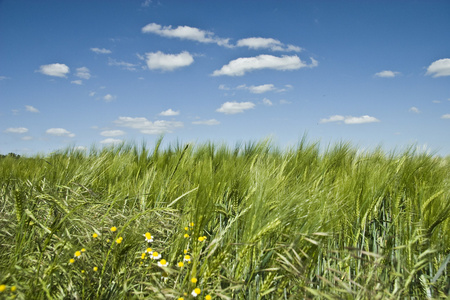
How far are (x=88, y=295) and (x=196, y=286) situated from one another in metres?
0.35

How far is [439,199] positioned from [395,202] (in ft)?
0.53

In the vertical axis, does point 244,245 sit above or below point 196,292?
above

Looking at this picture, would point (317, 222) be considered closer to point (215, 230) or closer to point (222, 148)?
point (215, 230)

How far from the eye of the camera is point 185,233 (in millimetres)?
1177

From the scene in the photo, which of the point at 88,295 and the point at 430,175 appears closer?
the point at 88,295

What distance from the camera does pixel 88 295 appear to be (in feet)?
3.19

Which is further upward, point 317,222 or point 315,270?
point 317,222

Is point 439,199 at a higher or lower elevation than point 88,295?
higher

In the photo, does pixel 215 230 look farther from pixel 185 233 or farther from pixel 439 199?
pixel 439 199

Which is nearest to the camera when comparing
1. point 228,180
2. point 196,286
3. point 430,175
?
point 196,286

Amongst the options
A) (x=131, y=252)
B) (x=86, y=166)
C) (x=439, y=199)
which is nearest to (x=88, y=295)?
(x=131, y=252)

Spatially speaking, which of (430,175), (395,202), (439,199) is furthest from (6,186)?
(430,175)

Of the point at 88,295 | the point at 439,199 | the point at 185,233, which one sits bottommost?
the point at 88,295

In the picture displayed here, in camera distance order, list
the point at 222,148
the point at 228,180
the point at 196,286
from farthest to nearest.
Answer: the point at 222,148 < the point at 228,180 < the point at 196,286
